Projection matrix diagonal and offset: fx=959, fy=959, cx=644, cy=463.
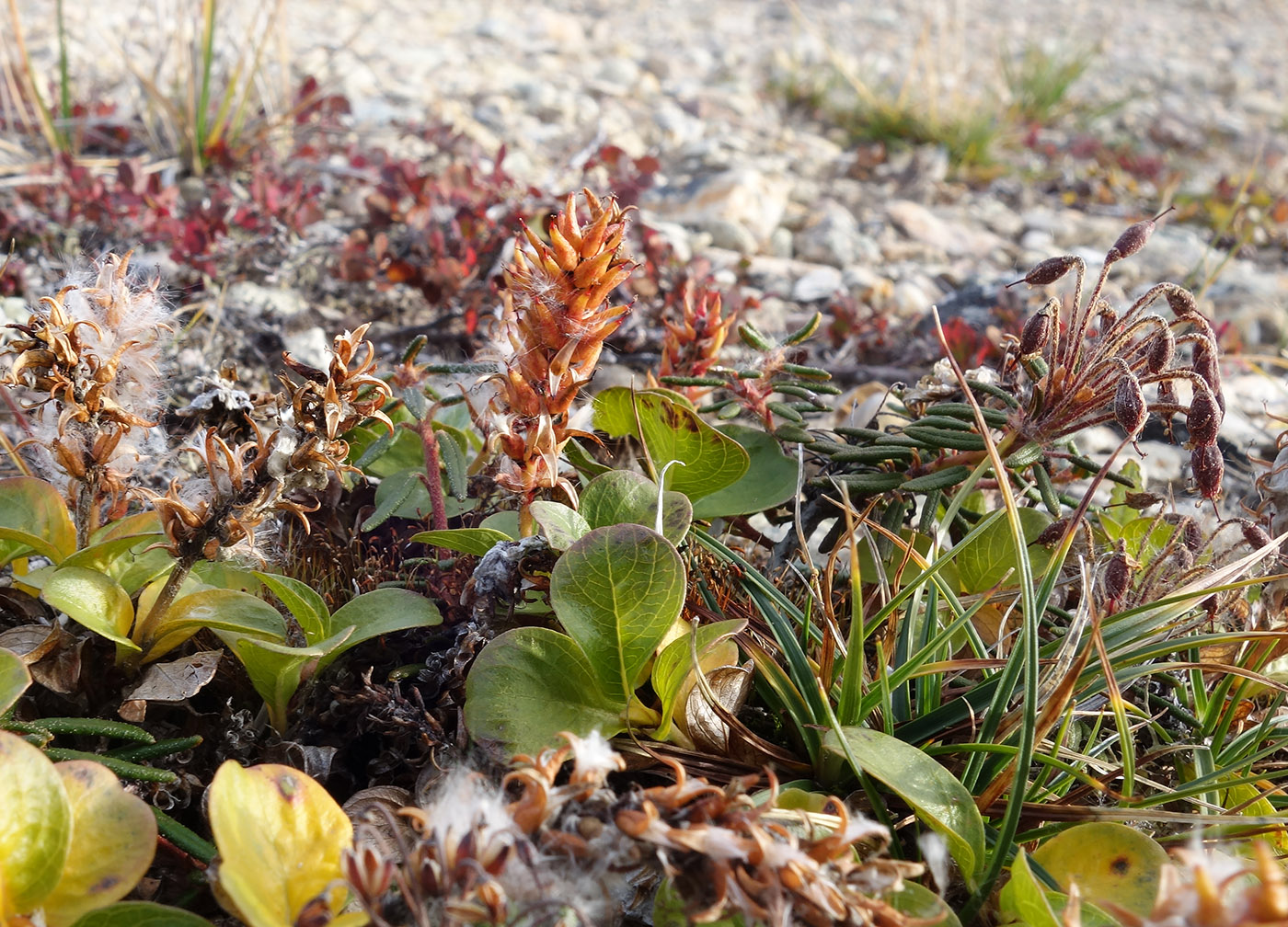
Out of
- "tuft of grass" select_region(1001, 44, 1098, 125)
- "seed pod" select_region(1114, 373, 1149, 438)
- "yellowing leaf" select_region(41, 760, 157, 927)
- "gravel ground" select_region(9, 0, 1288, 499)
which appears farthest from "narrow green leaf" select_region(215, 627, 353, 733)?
"tuft of grass" select_region(1001, 44, 1098, 125)

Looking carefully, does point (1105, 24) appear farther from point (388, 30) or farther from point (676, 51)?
point (388, 30)

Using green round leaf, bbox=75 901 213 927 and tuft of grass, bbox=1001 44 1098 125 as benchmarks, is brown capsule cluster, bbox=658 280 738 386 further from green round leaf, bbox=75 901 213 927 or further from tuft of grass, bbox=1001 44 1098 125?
tuft of grass, bbox=1001 44 1098 125

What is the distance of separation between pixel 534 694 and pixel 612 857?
423 millimetres

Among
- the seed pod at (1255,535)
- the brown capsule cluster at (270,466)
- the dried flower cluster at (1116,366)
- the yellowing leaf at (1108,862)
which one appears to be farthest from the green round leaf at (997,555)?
the brown capsule cluster at (270,466)

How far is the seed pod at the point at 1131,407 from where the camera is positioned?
1.36 meters

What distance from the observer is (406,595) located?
60.2 inches

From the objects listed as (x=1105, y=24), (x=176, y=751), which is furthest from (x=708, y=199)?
(x=1105, y=24)

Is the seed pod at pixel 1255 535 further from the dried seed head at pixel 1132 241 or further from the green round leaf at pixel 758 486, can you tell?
the green round leaf at pixel 758 486

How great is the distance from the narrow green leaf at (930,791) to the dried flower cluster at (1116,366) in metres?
0.58

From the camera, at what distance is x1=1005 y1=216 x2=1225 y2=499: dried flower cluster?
149 cm

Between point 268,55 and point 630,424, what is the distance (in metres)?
3.98

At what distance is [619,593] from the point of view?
1.42m

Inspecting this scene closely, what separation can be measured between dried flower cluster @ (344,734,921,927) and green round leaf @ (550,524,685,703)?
1.16ft

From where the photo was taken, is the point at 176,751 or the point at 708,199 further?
the point at 708,199
